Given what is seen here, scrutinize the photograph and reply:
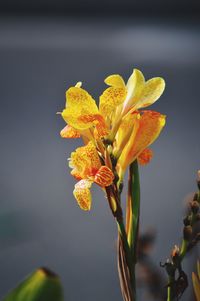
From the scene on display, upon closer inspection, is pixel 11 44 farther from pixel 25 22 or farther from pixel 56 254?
pixel 56 254

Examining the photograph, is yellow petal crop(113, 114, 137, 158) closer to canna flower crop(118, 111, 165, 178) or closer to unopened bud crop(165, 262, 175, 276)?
canna flower crop(118, 111, 165, 178)

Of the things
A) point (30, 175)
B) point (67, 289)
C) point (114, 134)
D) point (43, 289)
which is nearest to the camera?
point (43, 289)

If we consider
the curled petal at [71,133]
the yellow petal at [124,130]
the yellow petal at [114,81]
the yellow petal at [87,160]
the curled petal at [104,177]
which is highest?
the yellow petal at [114,81]

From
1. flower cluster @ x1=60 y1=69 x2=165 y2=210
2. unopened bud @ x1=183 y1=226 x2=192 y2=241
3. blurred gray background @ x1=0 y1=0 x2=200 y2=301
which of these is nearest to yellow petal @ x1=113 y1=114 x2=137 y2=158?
flower cluster @ x1=60 y1=69 x2=165 y2=210

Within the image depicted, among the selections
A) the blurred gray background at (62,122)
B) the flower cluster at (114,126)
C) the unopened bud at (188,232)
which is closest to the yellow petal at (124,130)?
the flower cluster at (114,126)

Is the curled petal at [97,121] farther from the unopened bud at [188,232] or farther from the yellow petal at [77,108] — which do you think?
the unopened bud at [188,232]

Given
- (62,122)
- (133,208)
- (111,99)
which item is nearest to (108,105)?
(111,99)

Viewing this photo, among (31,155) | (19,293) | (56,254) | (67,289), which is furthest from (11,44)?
(19,293)
